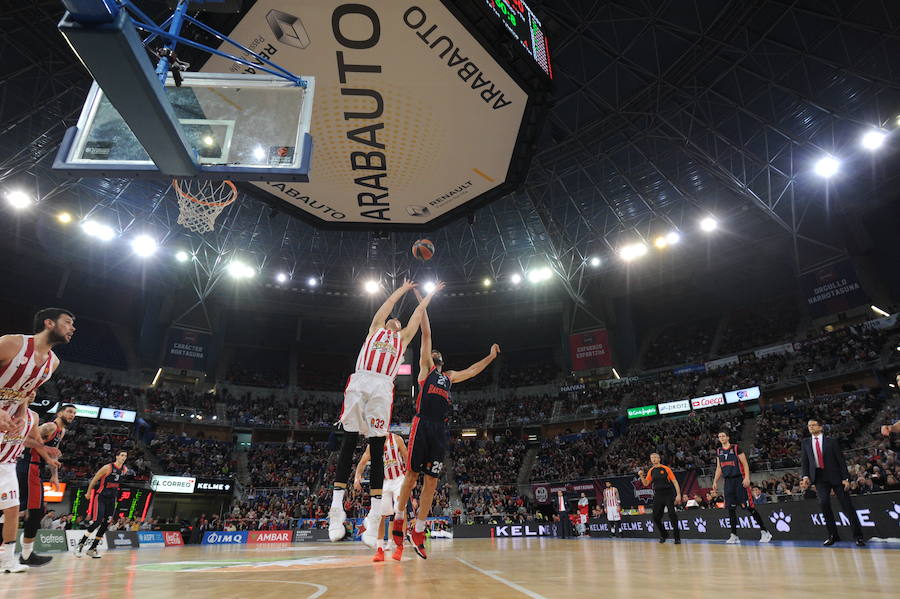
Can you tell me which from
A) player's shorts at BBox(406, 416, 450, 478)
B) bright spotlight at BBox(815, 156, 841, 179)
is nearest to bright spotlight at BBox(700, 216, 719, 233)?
bright spotlight at BBox(815, 156, 841, 179)

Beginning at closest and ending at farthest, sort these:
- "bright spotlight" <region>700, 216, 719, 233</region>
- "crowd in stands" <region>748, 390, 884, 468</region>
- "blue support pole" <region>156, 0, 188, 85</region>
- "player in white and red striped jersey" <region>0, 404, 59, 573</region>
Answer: "player in white and red striped jersey" <region>0, 404, 59, 573</region>
"blue support pole" <region>156, 0, 188, 85</region>
"crowd in stands" <region>748, 390, 884, 468</region>
"bright spotlight" <region>700, 216, 719, 233</region>

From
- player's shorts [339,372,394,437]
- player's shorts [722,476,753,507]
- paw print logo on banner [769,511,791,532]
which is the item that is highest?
player's shorts [339,372,394,437]

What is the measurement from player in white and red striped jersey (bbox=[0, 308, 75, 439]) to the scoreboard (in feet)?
27.1

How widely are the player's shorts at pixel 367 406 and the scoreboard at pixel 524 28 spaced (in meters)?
7.07

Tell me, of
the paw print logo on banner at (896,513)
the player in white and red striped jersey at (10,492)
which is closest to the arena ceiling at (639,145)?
the player in white and red striped jersey at (10,492)

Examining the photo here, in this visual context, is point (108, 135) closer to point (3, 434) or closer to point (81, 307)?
point (3, 434)

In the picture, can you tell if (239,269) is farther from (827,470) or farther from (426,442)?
(827,470)

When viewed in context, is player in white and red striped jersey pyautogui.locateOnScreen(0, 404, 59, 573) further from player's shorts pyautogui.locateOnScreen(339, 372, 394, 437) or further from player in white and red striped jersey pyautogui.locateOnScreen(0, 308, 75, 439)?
player's shorts pyautogui.locateOnScreen(339, 372, 394, 437)

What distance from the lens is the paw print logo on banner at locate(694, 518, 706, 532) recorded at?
1226 cm

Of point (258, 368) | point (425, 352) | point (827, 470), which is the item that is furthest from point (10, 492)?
point (258, 368)

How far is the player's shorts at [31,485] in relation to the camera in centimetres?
714

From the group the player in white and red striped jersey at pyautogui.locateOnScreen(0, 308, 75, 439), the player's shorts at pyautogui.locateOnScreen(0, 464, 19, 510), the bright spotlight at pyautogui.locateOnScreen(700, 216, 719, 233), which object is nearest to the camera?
the player in white and red striped jersey at pyautogui.locateOnScreen(0, 308, 75, 439)

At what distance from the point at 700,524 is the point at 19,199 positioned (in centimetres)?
3177

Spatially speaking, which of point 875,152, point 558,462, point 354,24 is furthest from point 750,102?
point 558,462
